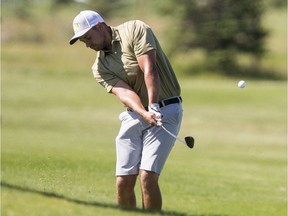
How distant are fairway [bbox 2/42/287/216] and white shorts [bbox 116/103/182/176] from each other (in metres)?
0.65

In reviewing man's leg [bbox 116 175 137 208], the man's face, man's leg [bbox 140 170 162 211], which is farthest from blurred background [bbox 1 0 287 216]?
the man's face

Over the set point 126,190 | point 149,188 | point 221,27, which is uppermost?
point 149,188

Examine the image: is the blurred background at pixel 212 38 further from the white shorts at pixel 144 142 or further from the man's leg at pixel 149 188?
the man's leg at pixel 149 188

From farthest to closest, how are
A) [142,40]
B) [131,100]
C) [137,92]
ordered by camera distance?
[137,92] < [131,100] < [142,40]

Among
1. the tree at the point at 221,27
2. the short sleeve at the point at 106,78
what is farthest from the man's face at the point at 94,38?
the tree at the point at 221,27

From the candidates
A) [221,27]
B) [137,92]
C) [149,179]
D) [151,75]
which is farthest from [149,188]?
[221,27]

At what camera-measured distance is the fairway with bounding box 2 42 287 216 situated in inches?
415

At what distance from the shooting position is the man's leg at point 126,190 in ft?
28.8

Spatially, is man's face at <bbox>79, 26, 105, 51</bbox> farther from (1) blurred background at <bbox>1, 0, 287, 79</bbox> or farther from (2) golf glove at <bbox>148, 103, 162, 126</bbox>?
(1) blurred background at <bbox>1, 0, 287, 79</bbox>

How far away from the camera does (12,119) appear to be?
105ft

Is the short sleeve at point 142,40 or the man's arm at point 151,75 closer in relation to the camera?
the man's arm at point 151,75

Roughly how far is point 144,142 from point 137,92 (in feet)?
1.91

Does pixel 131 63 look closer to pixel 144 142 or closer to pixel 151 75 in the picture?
pixel 151 75

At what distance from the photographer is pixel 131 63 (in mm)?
8578
